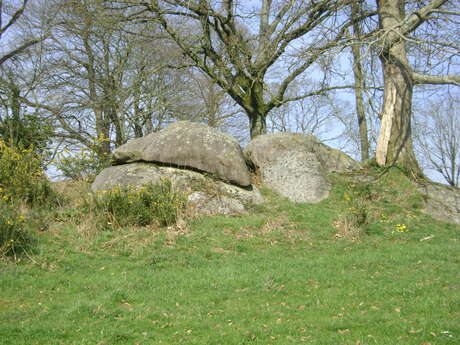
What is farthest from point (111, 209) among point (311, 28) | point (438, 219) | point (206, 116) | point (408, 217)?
point (206, 116)

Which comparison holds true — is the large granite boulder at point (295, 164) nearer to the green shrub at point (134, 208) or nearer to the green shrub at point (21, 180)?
the green shrub at point (134, 208)

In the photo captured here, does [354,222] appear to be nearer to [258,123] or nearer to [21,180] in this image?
[258,123]

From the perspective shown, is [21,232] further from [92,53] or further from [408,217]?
Answer: [92,53]

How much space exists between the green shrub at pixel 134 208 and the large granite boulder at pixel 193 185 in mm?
837

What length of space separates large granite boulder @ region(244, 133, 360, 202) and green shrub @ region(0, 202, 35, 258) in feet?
23.5

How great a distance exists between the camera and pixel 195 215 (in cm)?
1087

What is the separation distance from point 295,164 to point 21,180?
7516mm

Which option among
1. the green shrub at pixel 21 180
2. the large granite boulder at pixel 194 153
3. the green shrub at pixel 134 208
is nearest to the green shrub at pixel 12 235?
the green shrub at pixel 21 180

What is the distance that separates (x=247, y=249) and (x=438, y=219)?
239 inches

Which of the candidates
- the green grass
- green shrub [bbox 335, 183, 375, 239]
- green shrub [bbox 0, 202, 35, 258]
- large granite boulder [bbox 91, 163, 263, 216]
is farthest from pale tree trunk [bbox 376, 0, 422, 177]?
green shrub [bbox 0, 202, 35, 258]

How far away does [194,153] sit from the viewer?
40.7ft

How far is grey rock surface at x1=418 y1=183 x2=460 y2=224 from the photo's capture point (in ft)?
40.1

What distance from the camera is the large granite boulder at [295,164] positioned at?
13.0 metres

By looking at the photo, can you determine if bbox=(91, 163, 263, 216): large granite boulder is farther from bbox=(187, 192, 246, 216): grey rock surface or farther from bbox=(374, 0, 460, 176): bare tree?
bbox=(374, 0, 460, 176): bare tree
